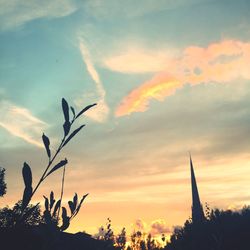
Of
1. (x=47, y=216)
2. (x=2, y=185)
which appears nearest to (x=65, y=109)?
(x=47, y=216)

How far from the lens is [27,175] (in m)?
1.67

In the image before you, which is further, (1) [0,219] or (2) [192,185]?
(2) [192,185]

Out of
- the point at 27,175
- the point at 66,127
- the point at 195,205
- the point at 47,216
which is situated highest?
the point at 195,205

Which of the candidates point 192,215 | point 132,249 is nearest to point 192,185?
point 192,215

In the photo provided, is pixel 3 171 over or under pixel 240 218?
over

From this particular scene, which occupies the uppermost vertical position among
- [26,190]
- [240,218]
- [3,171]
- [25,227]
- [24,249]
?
[3,171]

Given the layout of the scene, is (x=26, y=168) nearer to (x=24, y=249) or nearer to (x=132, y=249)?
(x=24, y=249)

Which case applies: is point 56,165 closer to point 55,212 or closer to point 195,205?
point 55,212

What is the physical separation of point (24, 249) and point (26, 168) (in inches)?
22.6

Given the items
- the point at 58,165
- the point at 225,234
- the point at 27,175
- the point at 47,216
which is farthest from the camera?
the point at 225,234

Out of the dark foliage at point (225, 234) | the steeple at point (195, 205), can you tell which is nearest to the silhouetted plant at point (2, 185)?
the dark foliage at point (225, 234)

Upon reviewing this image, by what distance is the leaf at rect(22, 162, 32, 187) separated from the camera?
5.44 ft

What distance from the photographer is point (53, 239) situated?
6.15 feet

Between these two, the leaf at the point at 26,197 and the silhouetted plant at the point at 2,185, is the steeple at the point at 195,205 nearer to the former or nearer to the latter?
the silhouetted plant at the point at 2,185
